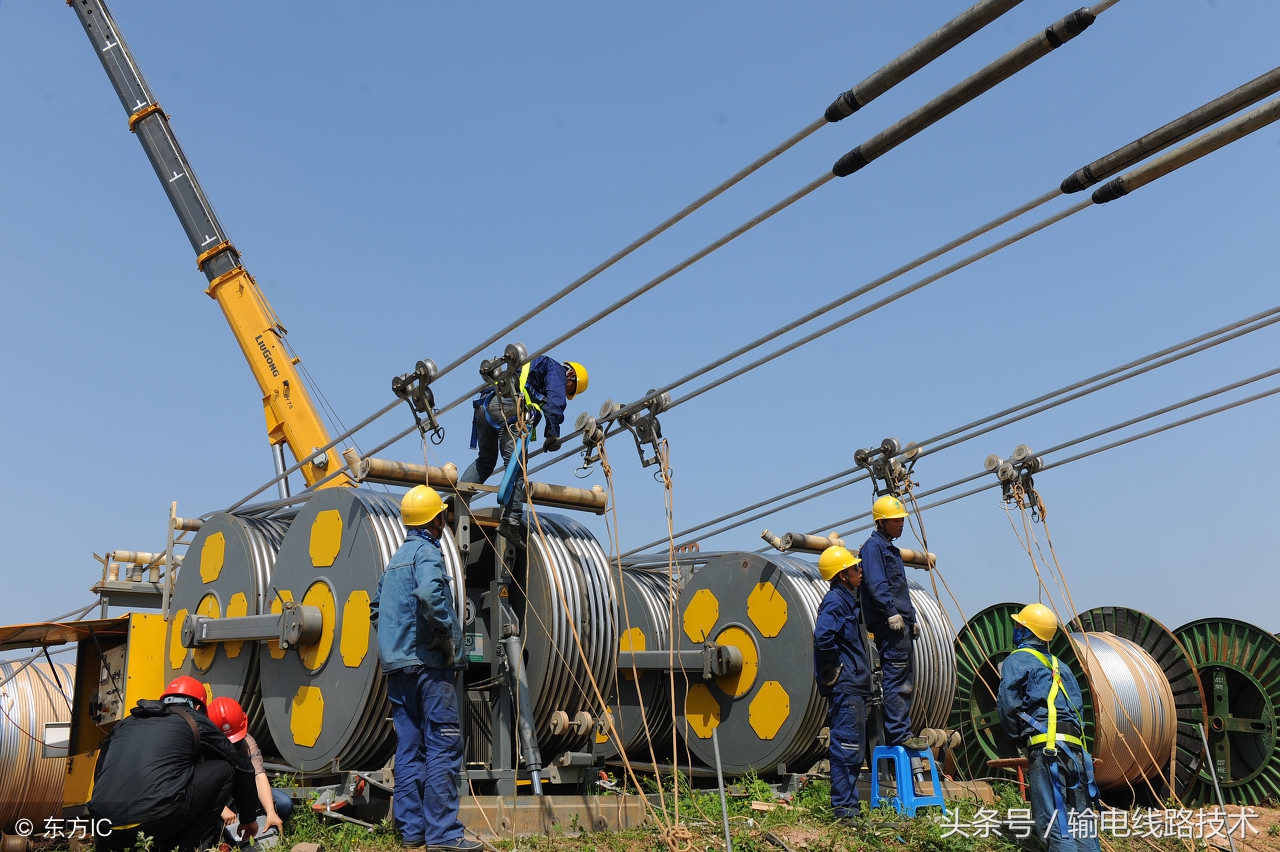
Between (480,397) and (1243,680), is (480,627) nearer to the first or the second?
(480,397)

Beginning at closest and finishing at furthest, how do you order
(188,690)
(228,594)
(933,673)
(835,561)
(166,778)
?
(166,778) → (188,690) → (835,561) → (228,594) → (933,673)

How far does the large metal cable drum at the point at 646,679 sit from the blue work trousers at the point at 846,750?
139 inches

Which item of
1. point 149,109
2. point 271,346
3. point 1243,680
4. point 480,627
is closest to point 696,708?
point 480,627

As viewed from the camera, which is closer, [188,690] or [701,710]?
[188,690]

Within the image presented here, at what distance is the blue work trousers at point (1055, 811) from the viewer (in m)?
7.32

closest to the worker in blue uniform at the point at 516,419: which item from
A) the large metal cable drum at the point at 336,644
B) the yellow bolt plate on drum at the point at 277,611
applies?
the large metal cable drum at the point at 336,644

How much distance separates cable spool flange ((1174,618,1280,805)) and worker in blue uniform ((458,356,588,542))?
276 inches

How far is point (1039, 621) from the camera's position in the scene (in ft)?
26.1

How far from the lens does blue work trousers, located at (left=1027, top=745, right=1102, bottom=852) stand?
7316mm

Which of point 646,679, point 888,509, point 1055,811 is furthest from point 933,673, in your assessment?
point 1055,811

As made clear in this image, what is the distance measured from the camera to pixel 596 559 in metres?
9.45

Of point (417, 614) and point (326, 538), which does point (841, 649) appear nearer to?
point (417, 614)

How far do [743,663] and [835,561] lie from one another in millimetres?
2763

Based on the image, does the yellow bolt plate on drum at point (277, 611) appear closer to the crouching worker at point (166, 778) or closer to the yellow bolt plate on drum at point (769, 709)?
the crouching worker at point (166, 778)
